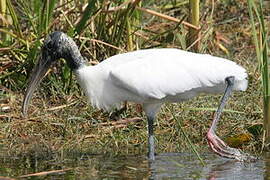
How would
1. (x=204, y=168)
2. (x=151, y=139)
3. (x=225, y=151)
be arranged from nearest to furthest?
(x=204, y=168)
(x=225, y=151)
(x=151, y=139)

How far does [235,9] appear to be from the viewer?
10.2 metres

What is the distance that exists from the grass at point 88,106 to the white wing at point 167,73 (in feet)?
1.52

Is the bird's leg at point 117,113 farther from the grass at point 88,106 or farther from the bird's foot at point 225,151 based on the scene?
the bird's foot at point 225,151

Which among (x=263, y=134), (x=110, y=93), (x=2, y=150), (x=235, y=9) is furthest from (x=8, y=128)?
(x=235, y=9)

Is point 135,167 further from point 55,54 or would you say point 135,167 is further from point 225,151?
point 55,54

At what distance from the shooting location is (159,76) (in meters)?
6.35

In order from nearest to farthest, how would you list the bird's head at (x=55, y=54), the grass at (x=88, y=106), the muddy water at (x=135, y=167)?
the muddy water at (x=135, y=167)
the bird's head at (x=55, y=54)
the grass at (x=88, y=106)

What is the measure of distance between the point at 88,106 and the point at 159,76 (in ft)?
4.19

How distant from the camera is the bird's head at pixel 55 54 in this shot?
6668mm

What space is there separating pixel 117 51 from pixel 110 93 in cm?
140

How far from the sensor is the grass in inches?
272

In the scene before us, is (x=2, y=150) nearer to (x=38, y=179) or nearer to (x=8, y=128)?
(x=8, y=128)

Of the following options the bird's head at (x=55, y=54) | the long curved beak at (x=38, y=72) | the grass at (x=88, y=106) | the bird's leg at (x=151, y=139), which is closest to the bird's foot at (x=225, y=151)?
the grass at (x=88, y=106)

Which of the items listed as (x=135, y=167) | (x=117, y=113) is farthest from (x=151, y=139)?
(x=117, y=113)
